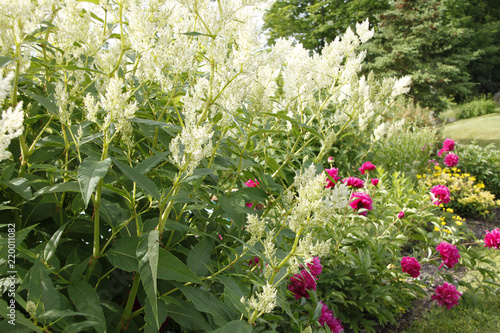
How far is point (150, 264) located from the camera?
0.95 metres

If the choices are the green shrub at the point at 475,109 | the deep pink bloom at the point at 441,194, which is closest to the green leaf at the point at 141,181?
the deep pink bloom at the point at 441,194

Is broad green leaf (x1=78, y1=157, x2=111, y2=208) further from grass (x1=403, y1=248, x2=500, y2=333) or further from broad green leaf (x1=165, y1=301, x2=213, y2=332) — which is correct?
grass (x1=403, y1=248, x2=500, y2=333)

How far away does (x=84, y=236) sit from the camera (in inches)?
64.6

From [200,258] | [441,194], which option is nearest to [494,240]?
[441,194]

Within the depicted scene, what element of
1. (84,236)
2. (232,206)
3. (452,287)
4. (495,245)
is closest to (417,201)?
(495,245)

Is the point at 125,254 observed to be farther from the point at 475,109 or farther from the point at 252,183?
the point at 475,109

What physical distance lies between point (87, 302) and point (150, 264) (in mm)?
339

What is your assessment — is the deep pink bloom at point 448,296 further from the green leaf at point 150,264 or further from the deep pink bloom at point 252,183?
the green leaf at point 150,264

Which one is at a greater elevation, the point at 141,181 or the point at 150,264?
the point at 141,181

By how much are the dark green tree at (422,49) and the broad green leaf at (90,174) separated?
20.7 metres

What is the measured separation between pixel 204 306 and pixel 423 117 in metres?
14.3

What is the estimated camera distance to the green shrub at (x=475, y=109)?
73.6 feet

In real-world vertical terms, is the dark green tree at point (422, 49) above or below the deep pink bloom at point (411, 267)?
above

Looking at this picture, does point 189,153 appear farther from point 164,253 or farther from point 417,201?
point 417,201
